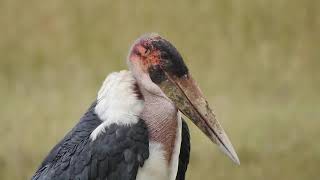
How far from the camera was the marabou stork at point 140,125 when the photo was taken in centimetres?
317

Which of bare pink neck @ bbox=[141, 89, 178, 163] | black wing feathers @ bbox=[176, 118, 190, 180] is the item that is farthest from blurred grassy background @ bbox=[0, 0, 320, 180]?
bare pink neck @ bbox=[141, 89, 178, 163]

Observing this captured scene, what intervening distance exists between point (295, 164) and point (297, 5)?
105cm

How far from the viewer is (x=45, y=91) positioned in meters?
5.74

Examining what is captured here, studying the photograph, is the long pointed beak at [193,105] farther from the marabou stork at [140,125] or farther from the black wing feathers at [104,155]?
the black wing feathers at [104,155]

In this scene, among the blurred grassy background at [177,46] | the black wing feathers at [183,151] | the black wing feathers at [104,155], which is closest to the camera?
the black wing feathers at [104,155]

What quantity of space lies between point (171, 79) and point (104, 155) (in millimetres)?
305

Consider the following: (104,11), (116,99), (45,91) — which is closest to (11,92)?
(45,91)

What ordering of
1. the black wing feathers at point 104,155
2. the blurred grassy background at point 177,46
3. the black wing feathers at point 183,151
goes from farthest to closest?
the blurred grassy background at point 177,46 < the black wing feathers at point 183,151 < the black wing feathers at point 104,155

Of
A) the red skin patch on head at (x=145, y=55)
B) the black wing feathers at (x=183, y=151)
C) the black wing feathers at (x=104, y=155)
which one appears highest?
the red skin patch on head at (x=145, y=55)

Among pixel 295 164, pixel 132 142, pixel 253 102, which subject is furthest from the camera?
pixel 253 102

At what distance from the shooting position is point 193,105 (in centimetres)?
326

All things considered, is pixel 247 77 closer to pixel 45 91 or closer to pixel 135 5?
pixel 135 5

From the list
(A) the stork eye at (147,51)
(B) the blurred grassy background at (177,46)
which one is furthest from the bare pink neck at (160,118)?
(B) the blurred grassy background at (177,46)

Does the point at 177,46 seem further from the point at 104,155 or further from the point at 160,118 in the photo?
the point at 104,155
